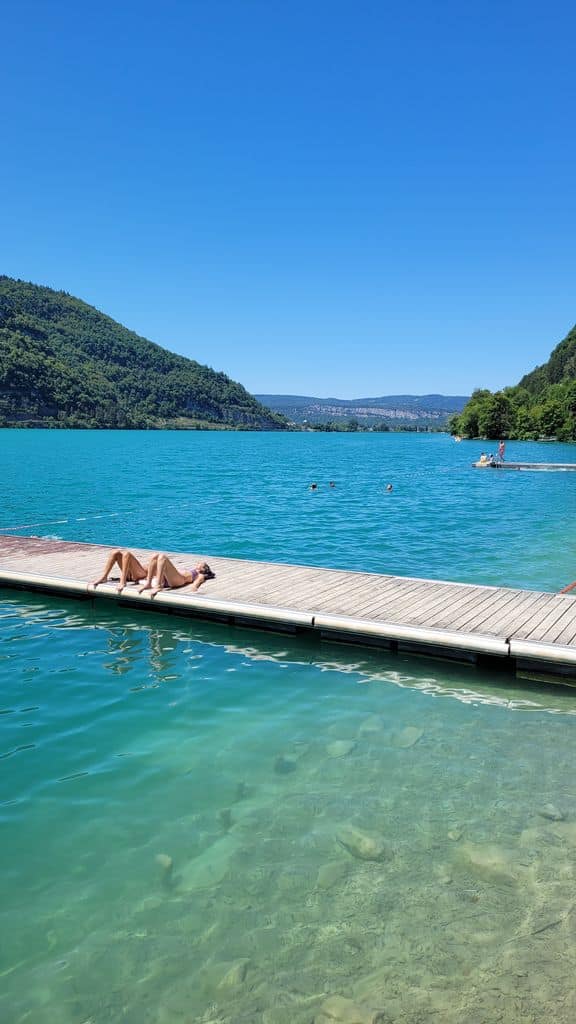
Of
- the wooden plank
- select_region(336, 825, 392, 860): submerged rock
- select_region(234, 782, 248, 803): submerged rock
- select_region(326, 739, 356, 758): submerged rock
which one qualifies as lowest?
select_region(234, 782, 248, 803): submerged rock

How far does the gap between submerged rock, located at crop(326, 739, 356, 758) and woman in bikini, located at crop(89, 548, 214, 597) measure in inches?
210

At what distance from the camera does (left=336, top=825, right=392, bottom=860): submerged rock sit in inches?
227

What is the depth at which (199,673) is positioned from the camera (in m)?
9.98

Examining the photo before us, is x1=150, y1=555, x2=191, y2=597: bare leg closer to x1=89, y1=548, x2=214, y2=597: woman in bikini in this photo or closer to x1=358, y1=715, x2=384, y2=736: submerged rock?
x1=89, y1=548, x2=214, y2=597: woman in bikini

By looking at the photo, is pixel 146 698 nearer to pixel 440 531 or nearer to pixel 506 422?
pixel 440 531

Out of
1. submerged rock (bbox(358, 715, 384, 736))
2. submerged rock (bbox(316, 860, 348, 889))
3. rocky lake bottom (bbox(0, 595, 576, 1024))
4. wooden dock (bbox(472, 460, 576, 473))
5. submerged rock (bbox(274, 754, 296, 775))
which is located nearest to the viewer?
rocky lake bottom (bbox(0, 595, 576, 1024))

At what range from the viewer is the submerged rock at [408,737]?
7.74 m

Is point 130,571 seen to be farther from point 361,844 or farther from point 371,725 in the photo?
point 361,844

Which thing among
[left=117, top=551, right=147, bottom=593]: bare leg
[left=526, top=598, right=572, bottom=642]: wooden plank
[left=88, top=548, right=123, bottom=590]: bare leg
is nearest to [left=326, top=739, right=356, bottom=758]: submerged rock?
[left=526, top=598, right=572, bottom=642]: wooden plank

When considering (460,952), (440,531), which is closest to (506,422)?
(440,531)

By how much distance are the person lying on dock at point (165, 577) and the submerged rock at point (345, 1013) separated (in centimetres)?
850

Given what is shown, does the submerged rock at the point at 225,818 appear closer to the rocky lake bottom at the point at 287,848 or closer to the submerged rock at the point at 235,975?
the rocky lake bottom at the point at 287,848

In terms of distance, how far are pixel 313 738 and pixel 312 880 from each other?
8.21 feet

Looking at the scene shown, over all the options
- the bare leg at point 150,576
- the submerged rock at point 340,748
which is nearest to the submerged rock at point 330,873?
the submerged rock at point 340,748
